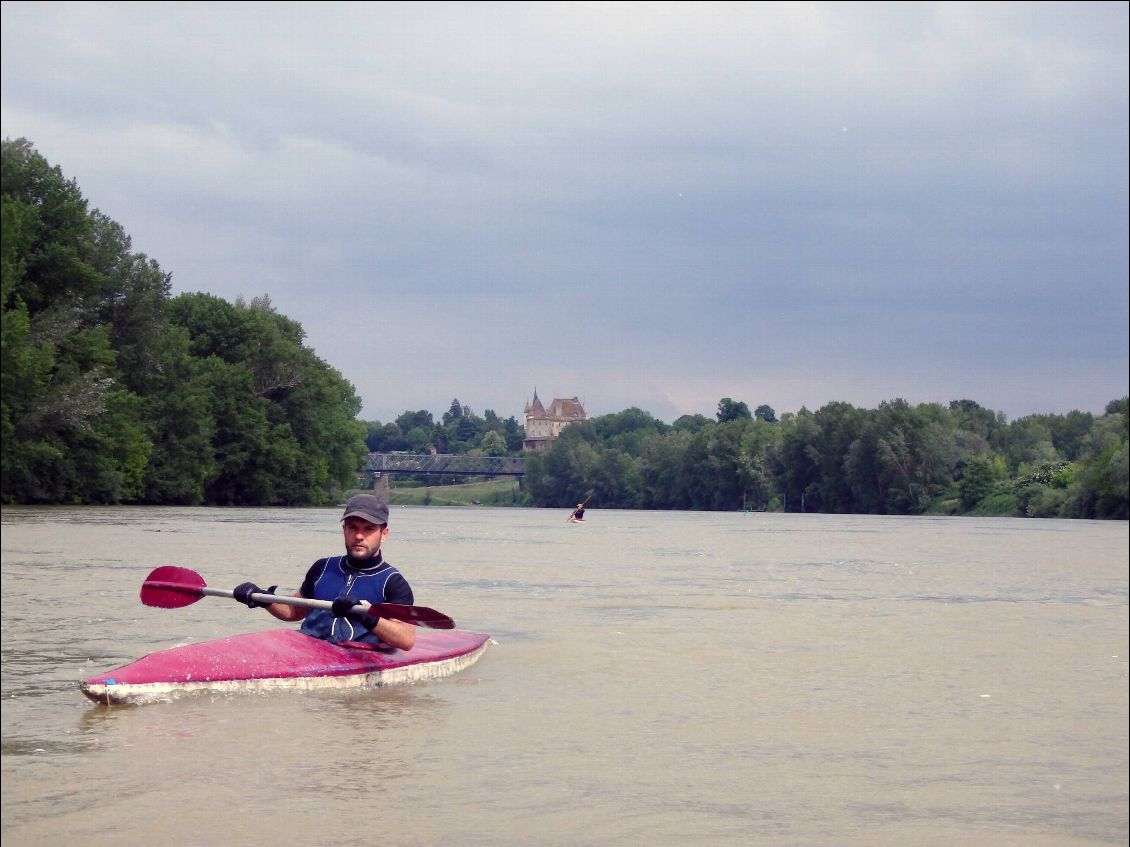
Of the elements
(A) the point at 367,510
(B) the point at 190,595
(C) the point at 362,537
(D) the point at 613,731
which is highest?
(A) the point at 367,510

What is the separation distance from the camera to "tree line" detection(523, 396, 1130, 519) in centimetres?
6881

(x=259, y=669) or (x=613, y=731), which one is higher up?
(x=259, y=669)

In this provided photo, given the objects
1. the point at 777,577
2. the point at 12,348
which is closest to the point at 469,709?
the point at 777,577

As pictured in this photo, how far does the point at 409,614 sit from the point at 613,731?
1.47 meters

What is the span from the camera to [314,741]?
7.76m

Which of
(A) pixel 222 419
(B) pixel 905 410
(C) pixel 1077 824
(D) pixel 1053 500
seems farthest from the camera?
(B) pixel 905 410

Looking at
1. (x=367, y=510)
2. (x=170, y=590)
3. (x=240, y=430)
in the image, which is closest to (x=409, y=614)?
(x=367, y=510)

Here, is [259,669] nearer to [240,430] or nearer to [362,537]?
[362,537]

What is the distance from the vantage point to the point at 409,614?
28.8 ft

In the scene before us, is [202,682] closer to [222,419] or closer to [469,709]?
[469,709]

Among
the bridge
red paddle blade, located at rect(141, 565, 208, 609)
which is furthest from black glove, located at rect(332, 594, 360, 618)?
the bridge

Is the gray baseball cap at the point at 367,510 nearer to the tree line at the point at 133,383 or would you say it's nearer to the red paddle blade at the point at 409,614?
the red paddle blade at the point at 409,614

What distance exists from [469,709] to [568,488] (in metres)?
125

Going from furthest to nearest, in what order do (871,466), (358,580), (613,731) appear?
(871,466)
(358,580)
(613,731)
